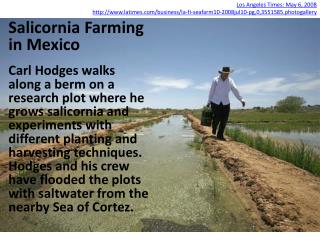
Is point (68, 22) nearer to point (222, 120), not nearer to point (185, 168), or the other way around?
point (185, 168)

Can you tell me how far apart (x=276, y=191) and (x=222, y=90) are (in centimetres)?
410

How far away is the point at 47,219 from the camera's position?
3.70 m

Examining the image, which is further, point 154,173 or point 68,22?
point 154,173

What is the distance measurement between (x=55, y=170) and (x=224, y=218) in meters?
3.25

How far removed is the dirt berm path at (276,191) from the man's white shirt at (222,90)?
1.83 meters

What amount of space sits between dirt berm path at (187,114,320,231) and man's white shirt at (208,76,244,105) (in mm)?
1831

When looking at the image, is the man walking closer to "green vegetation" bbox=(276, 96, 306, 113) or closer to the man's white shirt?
the man's white shirt

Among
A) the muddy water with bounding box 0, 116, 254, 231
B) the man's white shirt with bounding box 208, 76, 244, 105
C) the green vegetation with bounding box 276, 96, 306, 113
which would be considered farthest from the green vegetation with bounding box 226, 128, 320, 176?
the green vegetation with bounding box 276, 96, 306, 113

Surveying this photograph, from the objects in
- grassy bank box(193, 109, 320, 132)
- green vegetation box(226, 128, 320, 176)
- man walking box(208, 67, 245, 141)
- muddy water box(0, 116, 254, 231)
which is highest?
man walking box(208, 67, 245, 141)

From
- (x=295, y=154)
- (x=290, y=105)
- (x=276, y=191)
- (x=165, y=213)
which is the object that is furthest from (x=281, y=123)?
(x=290, y=105)

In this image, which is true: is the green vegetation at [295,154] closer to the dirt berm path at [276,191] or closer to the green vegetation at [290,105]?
the dirt berm path at [276,191]

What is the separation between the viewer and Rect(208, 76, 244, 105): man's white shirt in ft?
→ 25.1

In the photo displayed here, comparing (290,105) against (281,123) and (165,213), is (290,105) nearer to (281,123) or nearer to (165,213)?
(281,123)
